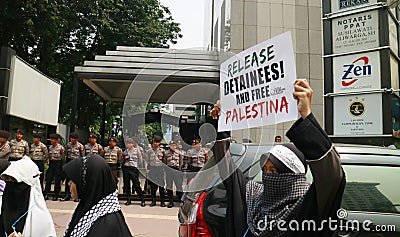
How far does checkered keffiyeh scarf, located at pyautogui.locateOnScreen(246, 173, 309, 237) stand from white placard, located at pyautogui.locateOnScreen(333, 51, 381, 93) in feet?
28.3

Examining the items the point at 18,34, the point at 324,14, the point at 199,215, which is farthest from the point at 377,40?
the point at 18,34

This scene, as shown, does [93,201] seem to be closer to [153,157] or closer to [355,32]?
[153,157]

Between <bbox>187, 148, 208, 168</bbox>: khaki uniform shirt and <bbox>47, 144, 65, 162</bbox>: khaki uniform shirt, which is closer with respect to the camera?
<bbox>187, 148, 208, 168</bbox>: khaki uniform shirt

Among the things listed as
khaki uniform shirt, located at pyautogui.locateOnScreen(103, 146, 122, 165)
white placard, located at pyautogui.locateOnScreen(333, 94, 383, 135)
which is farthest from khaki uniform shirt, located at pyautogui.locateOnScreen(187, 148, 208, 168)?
white placard, located at pyautogui.locateOnScreen(333, 94, 383, 135)

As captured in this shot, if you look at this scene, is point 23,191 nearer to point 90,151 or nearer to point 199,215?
point 199,215

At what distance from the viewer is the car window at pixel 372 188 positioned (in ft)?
9.18

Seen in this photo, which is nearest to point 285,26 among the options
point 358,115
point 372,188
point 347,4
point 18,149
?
point 347,4

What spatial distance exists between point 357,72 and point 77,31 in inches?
618

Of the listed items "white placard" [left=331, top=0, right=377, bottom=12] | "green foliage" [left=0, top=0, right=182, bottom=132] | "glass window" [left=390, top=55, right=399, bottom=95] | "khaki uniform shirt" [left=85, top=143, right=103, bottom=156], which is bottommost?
"khaki uniform shirt" [left=85, top=143, right=103, bottom=156]

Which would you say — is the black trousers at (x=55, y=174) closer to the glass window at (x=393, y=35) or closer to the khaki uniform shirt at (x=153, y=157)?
the khaki uniform shirt at (x=153, y=157)

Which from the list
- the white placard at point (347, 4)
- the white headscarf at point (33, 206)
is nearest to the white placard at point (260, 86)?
the white headscarf at point (33, 206)

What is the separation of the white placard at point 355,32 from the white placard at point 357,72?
247 mm

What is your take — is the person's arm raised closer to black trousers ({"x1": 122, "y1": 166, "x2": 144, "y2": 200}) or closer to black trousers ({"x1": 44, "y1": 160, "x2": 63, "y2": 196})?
black trousers ({"x1": 122, "y1": 166, "x2": 144, "y2": 200})

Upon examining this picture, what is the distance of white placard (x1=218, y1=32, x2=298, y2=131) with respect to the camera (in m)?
2.28
